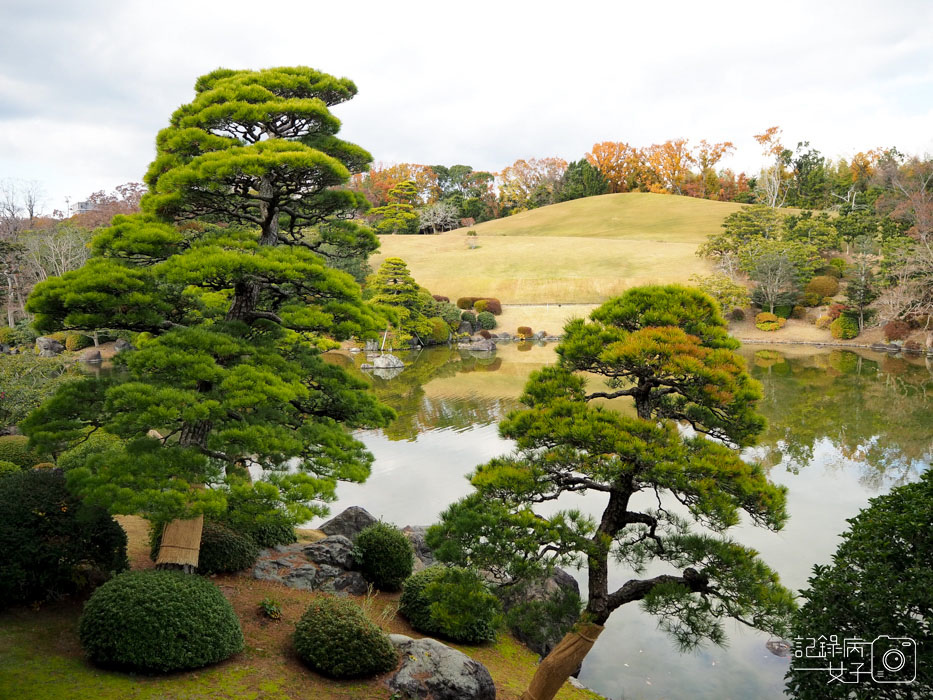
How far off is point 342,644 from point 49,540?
3.52 m

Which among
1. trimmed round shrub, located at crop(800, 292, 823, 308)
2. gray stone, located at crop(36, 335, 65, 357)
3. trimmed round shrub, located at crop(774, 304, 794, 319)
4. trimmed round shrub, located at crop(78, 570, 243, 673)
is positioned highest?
trimmed round shrub, located at crop(800, 292, 823, 308)

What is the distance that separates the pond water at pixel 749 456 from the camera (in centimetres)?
812

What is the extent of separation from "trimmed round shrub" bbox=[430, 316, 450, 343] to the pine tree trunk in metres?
37.1

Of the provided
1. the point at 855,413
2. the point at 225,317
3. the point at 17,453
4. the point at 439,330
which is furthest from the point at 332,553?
the point at 439,330

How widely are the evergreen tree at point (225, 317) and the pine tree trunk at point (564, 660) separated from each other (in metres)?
2.88

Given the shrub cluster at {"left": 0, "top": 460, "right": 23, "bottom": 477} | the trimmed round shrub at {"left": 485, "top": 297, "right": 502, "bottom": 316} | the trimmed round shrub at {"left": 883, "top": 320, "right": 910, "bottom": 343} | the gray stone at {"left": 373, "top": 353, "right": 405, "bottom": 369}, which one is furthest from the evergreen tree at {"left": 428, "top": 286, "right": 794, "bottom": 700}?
the trimmed round shrub at {"left": 485, "top": 297, "right": 502, "bottom": 316}

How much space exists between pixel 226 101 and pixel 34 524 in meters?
5.63

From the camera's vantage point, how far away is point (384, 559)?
9.03m

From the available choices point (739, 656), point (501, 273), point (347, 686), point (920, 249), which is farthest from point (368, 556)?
point (501, 273)

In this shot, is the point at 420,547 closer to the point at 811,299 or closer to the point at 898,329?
the point at 898,329

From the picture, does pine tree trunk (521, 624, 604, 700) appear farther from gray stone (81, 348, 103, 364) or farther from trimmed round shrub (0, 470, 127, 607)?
gray stone (81, 348, 103, 364)

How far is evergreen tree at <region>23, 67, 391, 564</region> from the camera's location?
6.15 meters

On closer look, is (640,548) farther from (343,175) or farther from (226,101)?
(226,101)

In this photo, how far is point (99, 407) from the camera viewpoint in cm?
686
